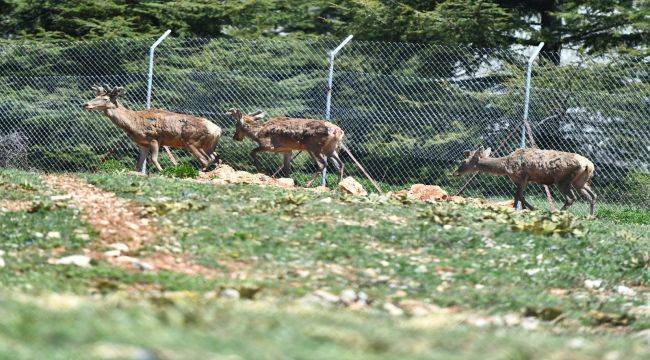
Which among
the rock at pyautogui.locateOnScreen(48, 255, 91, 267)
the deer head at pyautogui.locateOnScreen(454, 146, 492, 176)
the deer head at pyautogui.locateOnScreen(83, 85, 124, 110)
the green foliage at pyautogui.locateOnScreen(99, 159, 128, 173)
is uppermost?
the rock at pyautogui.locateOnScreen(48, 255, 91, 267)

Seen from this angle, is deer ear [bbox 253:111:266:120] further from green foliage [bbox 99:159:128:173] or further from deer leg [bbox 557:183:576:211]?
deer leg [bbox 557:183:576:211]

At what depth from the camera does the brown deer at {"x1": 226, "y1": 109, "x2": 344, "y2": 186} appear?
1622 cm

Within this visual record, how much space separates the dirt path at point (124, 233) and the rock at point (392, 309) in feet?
4.39

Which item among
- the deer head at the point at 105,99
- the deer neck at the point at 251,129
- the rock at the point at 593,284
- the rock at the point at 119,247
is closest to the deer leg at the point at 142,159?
the deer head at the point at 105,99

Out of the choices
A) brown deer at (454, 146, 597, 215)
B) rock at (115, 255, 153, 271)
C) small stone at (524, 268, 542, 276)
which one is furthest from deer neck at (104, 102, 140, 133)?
small stone at (524, 268, 542, 276)

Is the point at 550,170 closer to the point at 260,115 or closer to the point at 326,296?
the point at 260,115

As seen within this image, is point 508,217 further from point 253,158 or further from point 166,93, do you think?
point 166,93

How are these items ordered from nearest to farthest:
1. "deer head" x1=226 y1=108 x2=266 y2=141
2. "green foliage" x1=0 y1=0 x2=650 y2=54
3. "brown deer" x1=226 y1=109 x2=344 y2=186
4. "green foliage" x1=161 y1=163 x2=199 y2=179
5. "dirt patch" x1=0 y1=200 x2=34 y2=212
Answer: "dirt patch" x1=0 y1=200 x2=34 y2=212 < "green foliage" x1=161 y1=163 x2=199 y2=179 < "brown deer" x1=226 y1=109 x2=344 y2=186 < "deer head" x1=226 y1=108 x2=266 y2=141 < "green foliage" x1=0 y1=0 x2=650 y2=54

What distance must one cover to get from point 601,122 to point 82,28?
14093 mm

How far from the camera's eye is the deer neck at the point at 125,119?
1661 cm

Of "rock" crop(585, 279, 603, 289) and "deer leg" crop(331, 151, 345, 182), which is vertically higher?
"rock" crop(585, 279, 603, 289)

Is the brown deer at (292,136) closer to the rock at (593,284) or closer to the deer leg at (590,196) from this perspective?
the deer leg at (590,196)

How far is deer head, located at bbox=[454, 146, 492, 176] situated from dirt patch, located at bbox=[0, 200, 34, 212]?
7661 millimetres

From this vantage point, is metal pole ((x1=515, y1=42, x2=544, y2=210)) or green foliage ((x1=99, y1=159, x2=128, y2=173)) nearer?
metal pole ((x1=515, y1=42, x2=544, y2=210))
